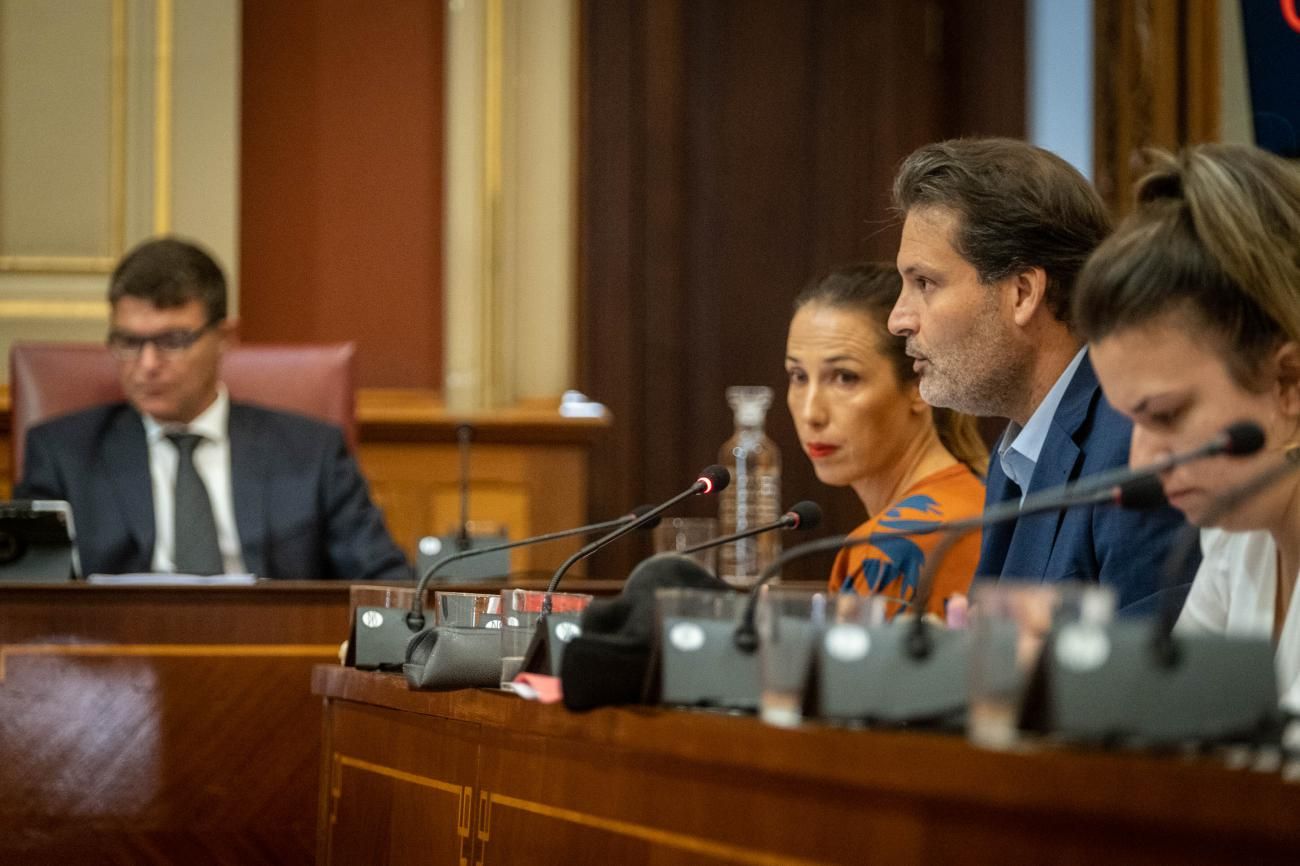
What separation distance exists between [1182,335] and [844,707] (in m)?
0.52

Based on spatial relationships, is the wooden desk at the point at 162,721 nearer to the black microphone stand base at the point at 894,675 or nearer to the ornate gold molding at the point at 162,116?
the black microphone stand base at the point at 894,675

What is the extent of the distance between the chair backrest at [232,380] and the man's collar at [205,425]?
0.13 meters

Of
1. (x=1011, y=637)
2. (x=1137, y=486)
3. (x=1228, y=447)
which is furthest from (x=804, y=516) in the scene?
(x=1011, y=637)

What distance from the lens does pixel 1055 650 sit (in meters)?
1.21

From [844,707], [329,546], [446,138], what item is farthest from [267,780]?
[446,138]

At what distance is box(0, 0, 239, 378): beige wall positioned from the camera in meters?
5.21

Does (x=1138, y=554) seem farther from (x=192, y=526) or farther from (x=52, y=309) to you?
(x=52, y=309)

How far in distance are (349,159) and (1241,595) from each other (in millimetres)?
4136

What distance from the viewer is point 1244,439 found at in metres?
1.48

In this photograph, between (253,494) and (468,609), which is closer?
(468,609)

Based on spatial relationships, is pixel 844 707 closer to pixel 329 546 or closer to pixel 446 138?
pixel 329 546

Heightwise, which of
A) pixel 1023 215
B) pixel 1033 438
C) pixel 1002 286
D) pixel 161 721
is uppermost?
pixel 1023 215

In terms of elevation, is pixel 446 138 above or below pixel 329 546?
above

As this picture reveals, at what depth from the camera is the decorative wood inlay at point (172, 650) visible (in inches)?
125
